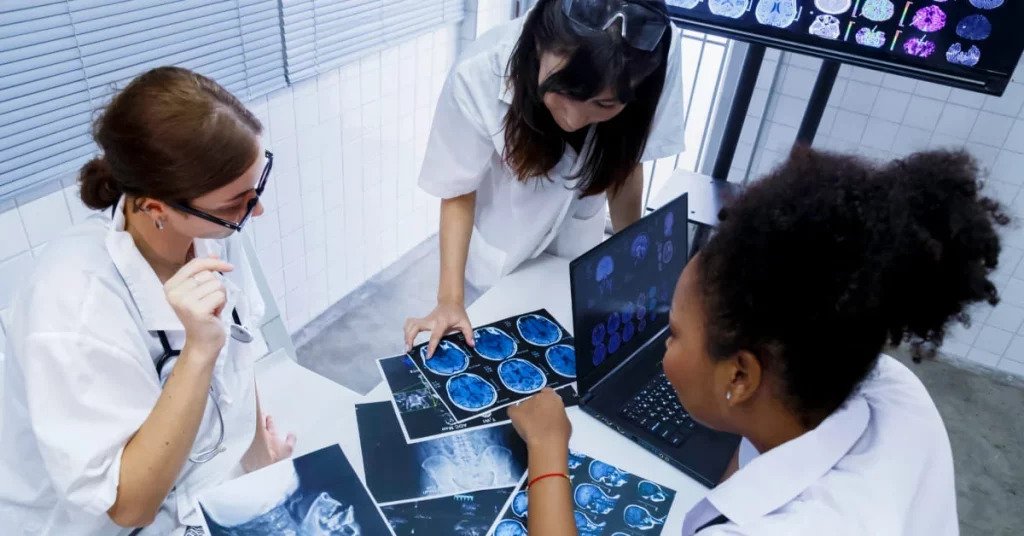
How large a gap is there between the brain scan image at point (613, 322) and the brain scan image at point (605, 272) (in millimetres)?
55

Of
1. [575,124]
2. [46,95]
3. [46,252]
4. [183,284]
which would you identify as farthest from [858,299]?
[46,95]

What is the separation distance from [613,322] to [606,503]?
324 millimetres

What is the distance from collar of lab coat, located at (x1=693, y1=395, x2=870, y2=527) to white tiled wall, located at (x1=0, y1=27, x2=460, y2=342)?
1.79m

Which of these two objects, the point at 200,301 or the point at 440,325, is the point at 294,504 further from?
the point at 440,325

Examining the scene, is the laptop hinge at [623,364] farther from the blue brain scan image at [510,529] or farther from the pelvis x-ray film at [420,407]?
the blue brain scan image at [510,529]

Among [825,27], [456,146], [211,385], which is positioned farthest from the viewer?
[825,27]

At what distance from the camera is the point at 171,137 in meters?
0.92

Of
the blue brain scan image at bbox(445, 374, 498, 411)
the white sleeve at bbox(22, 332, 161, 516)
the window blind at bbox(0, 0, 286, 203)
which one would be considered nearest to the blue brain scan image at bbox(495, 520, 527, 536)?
the blue brain scan image at bbox(445, 374, 498, 411)

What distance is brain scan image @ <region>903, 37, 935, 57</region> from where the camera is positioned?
5.53 feet

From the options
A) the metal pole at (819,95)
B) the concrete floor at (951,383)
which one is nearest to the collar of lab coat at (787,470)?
the metal pole at (819,95)

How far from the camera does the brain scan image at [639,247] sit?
1170mm

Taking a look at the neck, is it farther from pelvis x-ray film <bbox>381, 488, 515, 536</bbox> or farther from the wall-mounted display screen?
the wall-mounted display screen

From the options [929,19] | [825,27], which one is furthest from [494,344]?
[929,19]

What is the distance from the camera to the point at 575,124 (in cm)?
122
